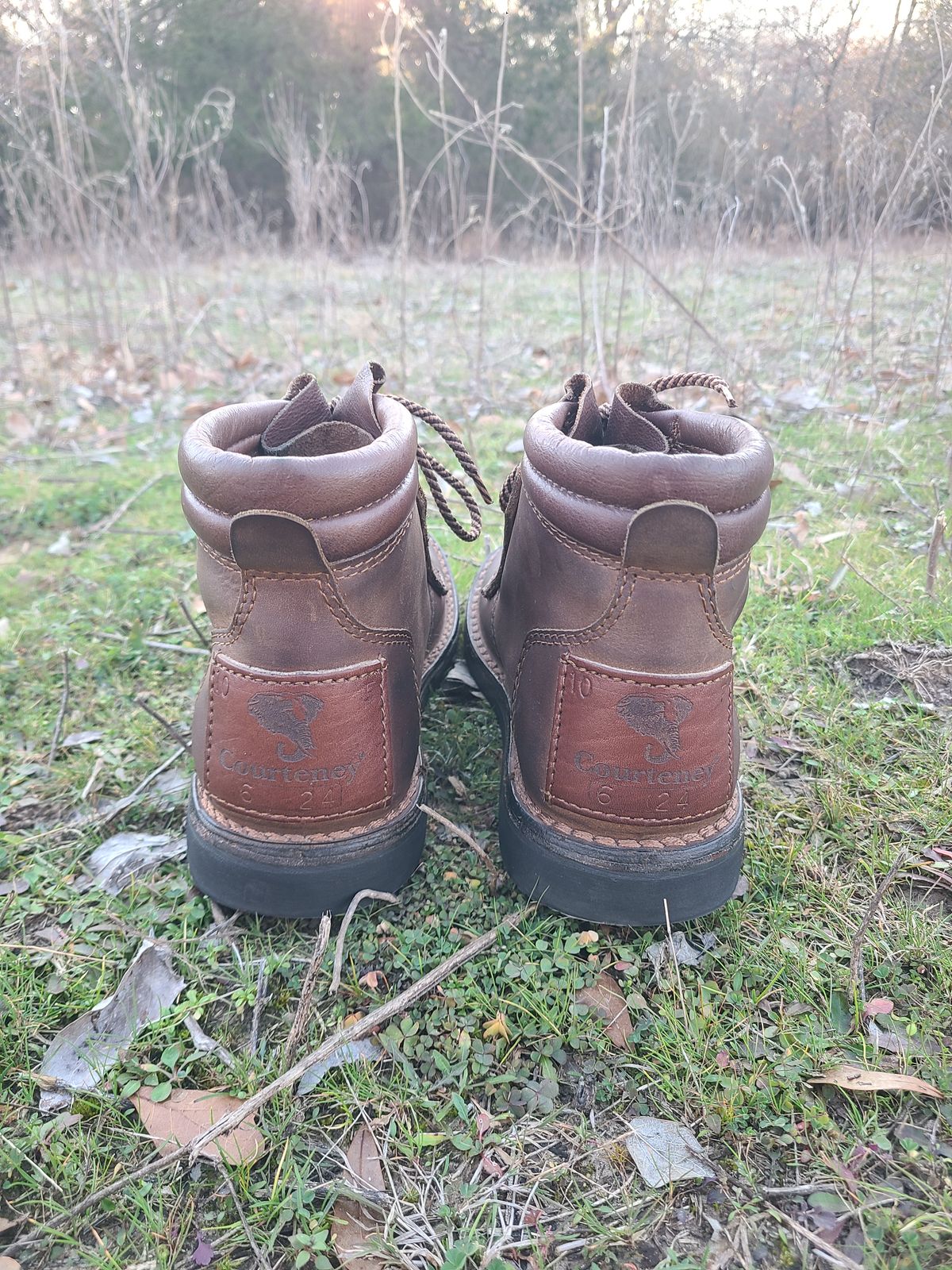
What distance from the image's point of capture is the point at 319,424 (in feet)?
4.95

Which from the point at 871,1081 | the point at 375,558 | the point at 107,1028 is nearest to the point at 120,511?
the point at 375,558

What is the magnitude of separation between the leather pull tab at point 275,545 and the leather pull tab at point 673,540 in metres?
0.47

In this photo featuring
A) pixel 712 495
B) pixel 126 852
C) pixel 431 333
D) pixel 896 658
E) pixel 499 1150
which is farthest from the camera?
pixel 431 333

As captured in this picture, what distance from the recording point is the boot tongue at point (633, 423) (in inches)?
59.2

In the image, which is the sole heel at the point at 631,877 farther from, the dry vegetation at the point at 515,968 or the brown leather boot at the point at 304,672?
the brown leather boot at the point at 304,672

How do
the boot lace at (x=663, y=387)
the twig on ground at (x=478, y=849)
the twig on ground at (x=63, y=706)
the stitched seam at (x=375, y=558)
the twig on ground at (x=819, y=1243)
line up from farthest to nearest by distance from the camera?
the twig on ground at (x=63, y=706) → the boot lace at (x=663, y=387) → the twig on ground at (x=478, y=849) → the stitched seam at (x=375, y=558) → the twig on ground at (x=819, y=1243)

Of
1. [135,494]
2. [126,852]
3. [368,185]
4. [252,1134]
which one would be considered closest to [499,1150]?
[252,1134]

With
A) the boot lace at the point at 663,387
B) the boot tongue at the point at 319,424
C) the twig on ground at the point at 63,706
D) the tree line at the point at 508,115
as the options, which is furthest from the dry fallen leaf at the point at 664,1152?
the tree line at the point at 508,115

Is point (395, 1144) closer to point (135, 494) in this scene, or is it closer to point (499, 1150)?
point (499, 1150)

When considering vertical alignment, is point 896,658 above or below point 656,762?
below

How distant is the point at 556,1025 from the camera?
3.97 ft

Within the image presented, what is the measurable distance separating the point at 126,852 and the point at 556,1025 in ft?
3.02

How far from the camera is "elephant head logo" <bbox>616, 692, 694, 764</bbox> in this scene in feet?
4.12

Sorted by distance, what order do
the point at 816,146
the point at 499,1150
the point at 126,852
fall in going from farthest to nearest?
the point at 816,146 < the point at 126,852 < the point at 499,1150
